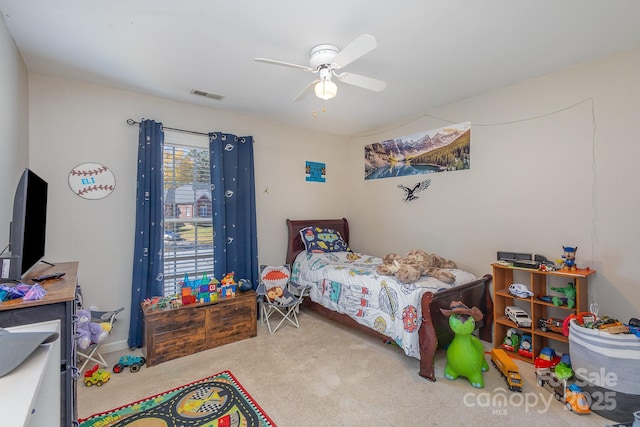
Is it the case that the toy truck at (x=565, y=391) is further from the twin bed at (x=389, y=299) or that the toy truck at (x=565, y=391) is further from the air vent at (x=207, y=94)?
the air vent at (x=207, y=94)

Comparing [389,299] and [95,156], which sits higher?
[95,156]

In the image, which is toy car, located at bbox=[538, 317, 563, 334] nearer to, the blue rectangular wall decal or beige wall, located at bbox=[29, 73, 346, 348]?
the blue rectangular wall decal

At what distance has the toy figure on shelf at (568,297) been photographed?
8.00 feet

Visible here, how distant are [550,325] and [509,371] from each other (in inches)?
28.0

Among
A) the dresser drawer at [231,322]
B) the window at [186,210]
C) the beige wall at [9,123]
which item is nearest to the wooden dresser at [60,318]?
the beige wall at [9,123]

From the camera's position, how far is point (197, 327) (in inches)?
112

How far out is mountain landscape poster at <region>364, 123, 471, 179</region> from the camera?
10.9ft

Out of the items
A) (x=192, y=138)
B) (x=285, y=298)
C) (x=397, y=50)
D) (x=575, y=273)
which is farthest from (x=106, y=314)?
(x=575, y=273)

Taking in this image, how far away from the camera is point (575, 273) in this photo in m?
2.34

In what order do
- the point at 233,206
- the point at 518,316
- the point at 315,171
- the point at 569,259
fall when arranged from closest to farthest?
the point at 569,259 < the point at 518,316 < the point at 233,206 < the point at 315,171

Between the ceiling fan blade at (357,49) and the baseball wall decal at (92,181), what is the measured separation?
246 centimetres

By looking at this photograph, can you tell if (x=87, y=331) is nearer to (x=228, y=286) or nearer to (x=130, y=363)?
(x=130, y=363)

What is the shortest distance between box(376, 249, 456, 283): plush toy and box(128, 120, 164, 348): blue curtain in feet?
7.48

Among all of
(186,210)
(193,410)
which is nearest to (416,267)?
(193,410)
